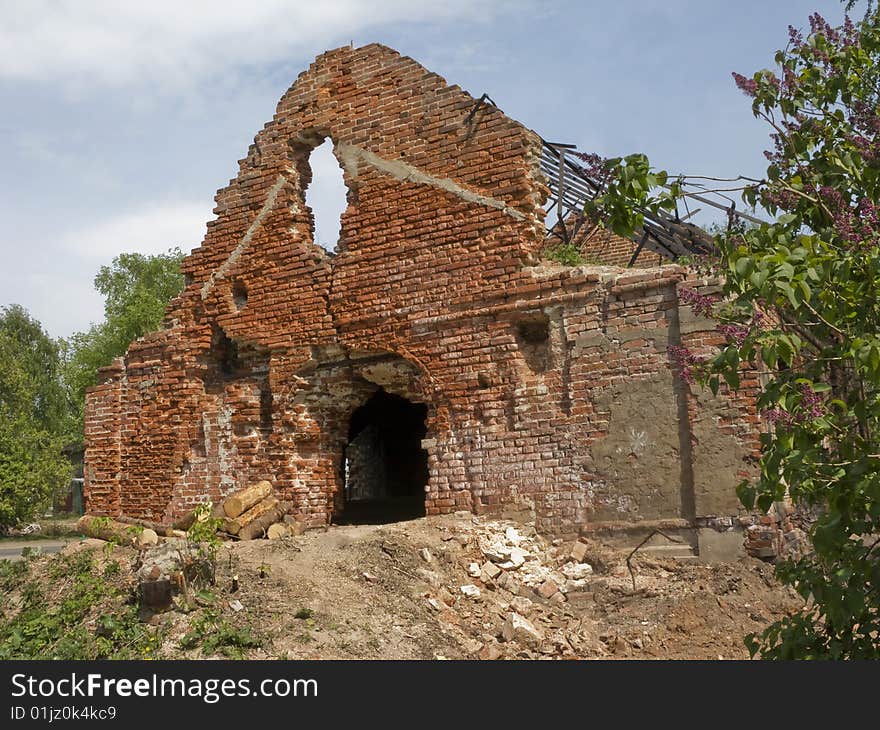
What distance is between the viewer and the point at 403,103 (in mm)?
9969

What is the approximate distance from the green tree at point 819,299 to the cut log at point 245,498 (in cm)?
643

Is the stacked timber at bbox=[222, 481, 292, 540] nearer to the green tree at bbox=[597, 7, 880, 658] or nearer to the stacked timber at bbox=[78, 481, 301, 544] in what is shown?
the stacked timber at bbox=[78, 481, 301, 544]

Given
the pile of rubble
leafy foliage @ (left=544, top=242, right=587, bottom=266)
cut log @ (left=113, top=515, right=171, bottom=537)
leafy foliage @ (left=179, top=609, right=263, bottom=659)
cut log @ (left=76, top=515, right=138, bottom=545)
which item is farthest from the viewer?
cut log @ (left=113, top=515, right=171, bottom=537)

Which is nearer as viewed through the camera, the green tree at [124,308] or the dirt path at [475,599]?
the dirt path at [475,599]

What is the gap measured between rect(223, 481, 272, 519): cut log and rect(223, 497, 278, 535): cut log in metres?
0.05

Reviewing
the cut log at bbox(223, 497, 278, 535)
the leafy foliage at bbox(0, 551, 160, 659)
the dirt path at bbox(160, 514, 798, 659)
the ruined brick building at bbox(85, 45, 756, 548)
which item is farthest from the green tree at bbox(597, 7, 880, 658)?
the cut log at bbox(223, 497, 278, 535)

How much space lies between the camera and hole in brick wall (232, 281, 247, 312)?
1078 centimetres

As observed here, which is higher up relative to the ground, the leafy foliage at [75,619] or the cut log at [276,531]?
the cut log at [276,531]

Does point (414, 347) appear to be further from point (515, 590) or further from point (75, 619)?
point (75, 619)

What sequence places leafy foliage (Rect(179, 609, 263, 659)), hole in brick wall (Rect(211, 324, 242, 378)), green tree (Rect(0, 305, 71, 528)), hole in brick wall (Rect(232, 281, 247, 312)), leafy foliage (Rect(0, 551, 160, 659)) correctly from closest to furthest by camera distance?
1. leafy foliage (Rect(179, 609, 263, 659))
2. leafy foliage (Rect(0, 551, 160, 659))
3. hole in brick wall (Rect(232, 281, 247, 312))
4. hole in brick wall (Rect(211, 324, 242, 378))
5. green tree (Rect(0, 305, 71, 528))

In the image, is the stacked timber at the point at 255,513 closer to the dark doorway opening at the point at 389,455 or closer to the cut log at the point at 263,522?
the cut log at the point at 263,522

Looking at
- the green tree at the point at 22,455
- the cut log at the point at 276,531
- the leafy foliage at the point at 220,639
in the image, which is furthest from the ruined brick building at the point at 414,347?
the green tree at the point at 22,455

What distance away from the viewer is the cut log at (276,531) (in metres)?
9.51

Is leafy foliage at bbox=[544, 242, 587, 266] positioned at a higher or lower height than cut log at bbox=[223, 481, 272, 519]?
higher
